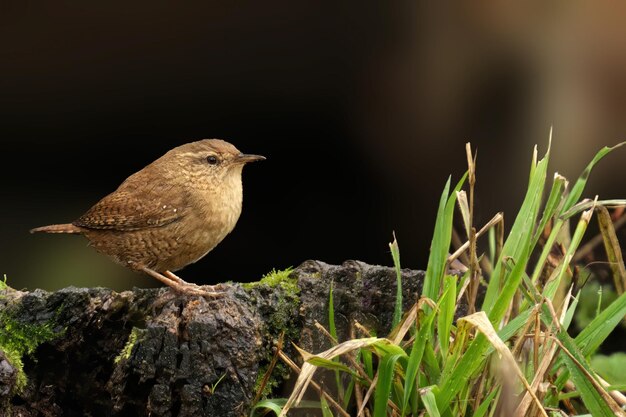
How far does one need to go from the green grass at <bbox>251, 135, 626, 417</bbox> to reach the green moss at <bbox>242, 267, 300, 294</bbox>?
215 millimetres

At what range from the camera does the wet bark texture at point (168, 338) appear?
2.46 meters

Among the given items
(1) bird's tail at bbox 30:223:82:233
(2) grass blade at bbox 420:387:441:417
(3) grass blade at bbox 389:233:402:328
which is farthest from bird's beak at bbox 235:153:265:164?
(2) grass blade at bbox 420:387:441:417

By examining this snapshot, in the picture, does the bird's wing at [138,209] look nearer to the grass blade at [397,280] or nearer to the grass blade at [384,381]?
the grass blade at [397,280]

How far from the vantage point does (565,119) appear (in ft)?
14.5

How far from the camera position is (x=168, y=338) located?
8.11 feet

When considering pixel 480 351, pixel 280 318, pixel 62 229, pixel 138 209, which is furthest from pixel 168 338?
pixel 62 229

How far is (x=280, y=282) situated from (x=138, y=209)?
80cm

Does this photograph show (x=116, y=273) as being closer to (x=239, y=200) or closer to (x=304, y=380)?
(x=239, y=200)

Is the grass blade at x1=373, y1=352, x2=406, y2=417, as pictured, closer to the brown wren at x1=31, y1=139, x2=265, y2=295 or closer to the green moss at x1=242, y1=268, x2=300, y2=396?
the green moss at x1=242, y1=268, x2=300, y2=396

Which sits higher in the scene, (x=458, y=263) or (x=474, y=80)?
(x=474, y=80)

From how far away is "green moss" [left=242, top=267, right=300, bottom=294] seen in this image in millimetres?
2688

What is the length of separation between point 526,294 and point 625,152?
230cm

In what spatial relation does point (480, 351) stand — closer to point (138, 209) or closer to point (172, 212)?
point (172, 212)

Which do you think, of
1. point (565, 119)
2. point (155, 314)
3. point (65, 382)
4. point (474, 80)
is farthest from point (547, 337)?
point (474, 80)
